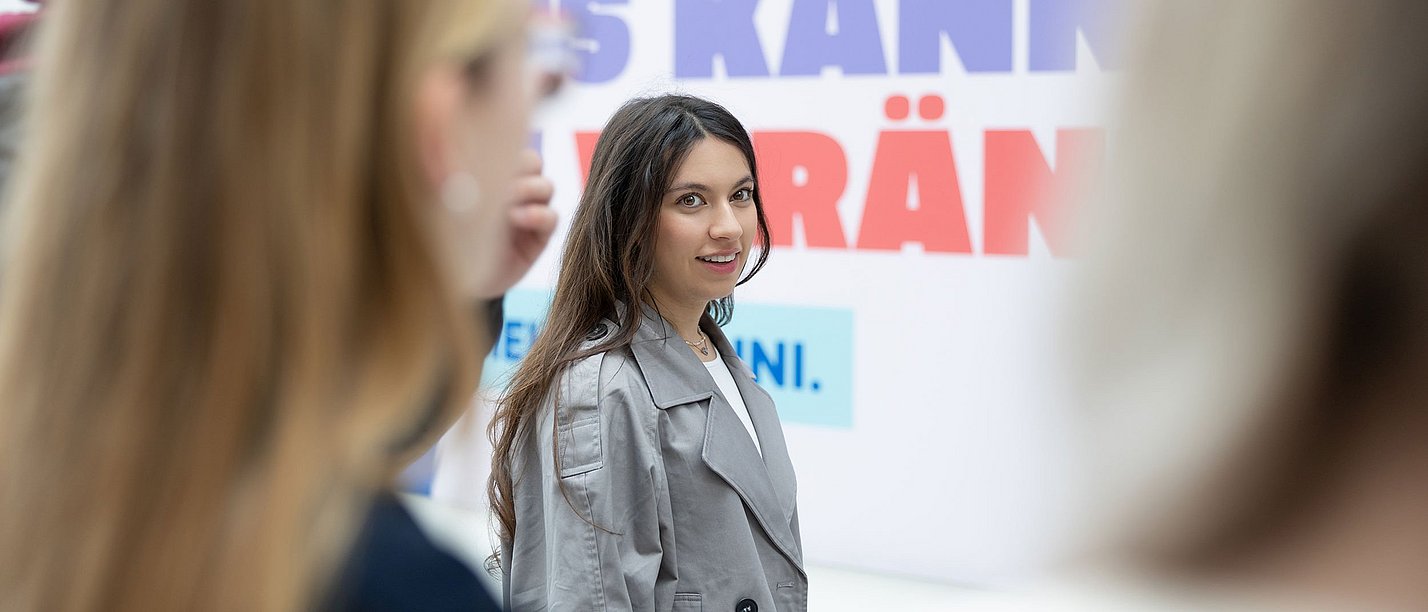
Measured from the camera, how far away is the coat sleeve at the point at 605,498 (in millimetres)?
1993

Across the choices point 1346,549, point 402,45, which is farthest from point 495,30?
point 1346,549

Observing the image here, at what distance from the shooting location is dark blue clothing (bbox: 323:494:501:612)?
2.24ft

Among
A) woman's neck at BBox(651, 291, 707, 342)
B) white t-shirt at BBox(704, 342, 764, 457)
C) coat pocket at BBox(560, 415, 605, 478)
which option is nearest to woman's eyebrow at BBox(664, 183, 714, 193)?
woman's neck at BBox(651, 291, 707, 342)

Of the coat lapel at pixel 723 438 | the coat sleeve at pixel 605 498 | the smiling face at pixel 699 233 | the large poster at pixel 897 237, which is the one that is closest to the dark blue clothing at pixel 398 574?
the coat sleeve at pixel 605 498

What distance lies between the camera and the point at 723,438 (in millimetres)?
2166

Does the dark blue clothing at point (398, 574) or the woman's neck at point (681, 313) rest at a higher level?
the dark blue clothing at point (398, 574)

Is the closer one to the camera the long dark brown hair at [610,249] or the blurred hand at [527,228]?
the blurred hand at [527,228]

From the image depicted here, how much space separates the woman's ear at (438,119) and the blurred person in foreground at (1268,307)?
0.37 meters

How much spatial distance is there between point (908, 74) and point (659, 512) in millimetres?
2698

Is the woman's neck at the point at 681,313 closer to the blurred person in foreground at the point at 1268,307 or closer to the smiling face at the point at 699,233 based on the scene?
the smiling face at the point at 699,233

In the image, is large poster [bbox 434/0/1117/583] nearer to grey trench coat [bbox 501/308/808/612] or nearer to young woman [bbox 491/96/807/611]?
young woman [bbox 491/96/807/611]

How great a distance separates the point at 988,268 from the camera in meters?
4.30

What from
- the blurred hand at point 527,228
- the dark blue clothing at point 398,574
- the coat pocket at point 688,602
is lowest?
the coat pocket at point 688,602

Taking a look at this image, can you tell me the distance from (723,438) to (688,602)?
281 millimetres
